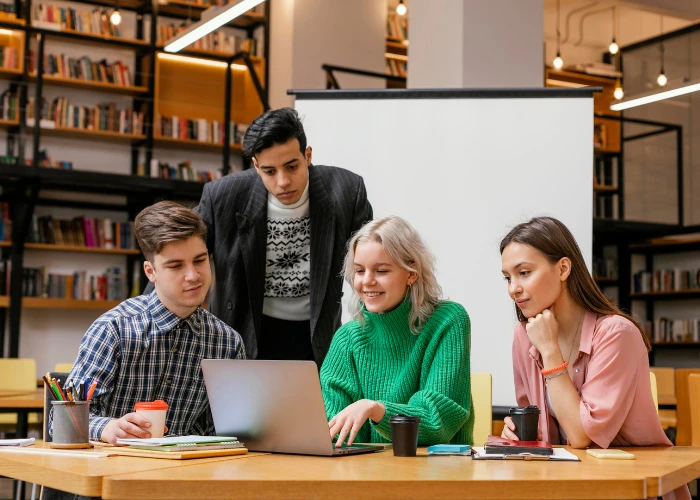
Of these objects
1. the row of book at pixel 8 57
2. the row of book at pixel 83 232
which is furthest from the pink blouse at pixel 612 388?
the row of book at pixel 8 57

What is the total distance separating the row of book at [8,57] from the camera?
7.72 metres

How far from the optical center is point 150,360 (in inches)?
80.2

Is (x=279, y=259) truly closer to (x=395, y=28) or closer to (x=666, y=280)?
(x=395, y=28)

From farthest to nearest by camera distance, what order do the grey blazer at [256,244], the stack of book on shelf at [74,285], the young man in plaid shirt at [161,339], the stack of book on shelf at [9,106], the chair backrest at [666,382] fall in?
the stack of book on shelf at [74,285] < the stack of book on shelf at [9,106] < the chair backrest at [666,382] < the grey blazer at [256,244] < the young man in plaid shirt at [161,339]

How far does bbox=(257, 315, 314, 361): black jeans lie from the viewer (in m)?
2.83

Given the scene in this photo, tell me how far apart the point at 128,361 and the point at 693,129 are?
9551mm

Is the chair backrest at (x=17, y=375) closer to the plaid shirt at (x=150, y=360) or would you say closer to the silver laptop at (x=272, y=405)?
the plaid shirt at (x=150, y=360)

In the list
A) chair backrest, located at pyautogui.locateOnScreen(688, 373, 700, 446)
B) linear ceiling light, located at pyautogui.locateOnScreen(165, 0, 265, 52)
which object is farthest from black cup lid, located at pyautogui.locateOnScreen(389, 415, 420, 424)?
linear ceiling light, located at pyautogui.locateOnScreen(165, 0, 265, 52)

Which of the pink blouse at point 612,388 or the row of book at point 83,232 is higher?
the row of book at point 83,232

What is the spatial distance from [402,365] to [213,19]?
4637mm

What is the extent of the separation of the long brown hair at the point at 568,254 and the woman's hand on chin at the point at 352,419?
1.83ft

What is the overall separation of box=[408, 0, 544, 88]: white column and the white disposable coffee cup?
12.4ft

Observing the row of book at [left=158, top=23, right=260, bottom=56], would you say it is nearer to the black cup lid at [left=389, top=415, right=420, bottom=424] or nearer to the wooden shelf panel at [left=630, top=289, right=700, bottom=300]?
the wooden shelf panel at [left=630, top=289, right=700, bottom=300]

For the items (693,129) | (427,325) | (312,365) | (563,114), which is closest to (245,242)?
(427,325)
